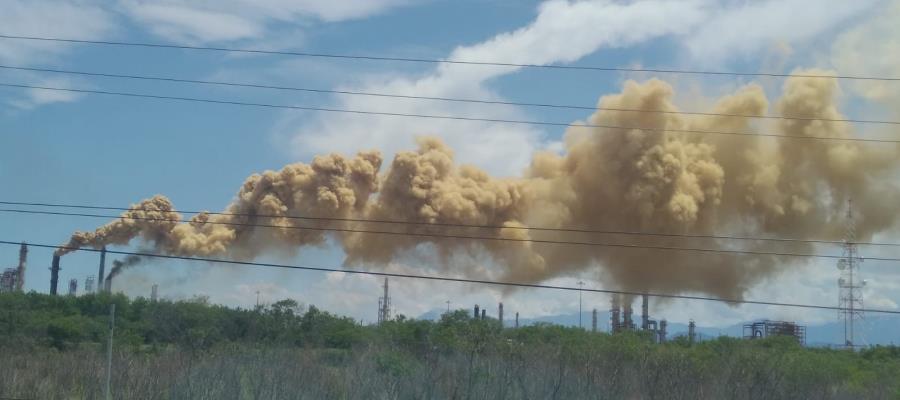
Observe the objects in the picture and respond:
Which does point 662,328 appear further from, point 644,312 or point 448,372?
point 448,372

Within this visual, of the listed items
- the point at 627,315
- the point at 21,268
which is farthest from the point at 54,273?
the point at 627,315

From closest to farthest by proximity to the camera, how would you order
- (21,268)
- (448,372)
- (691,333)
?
(448,372), (691,333), (21,268)

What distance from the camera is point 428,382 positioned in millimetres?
26219

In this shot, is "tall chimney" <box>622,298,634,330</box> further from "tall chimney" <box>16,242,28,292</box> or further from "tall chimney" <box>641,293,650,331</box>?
"tall chimney" <box>16,242,28,292</box>

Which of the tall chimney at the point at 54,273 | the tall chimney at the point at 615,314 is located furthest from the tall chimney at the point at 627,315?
the tall chimney at the point at 54,273

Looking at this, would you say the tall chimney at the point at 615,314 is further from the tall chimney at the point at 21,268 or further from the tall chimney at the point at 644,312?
the tall chimney at the point at 21,268

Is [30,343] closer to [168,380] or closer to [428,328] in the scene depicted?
[428,328]

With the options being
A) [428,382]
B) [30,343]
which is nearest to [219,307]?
[30,343]

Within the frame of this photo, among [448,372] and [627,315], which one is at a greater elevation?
[627,315]

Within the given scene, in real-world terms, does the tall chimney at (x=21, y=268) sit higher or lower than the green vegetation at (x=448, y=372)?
higher

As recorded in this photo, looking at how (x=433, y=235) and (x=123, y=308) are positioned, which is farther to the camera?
(x=433, y=235)

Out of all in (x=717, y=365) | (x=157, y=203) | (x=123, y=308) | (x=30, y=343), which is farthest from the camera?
(x=157, y=203)

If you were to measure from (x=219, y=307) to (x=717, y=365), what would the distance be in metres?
24.6

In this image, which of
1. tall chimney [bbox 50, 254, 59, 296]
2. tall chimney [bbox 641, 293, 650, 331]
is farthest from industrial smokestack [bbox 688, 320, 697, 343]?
tall chimney [bbox 50, 254, 59, 296]
